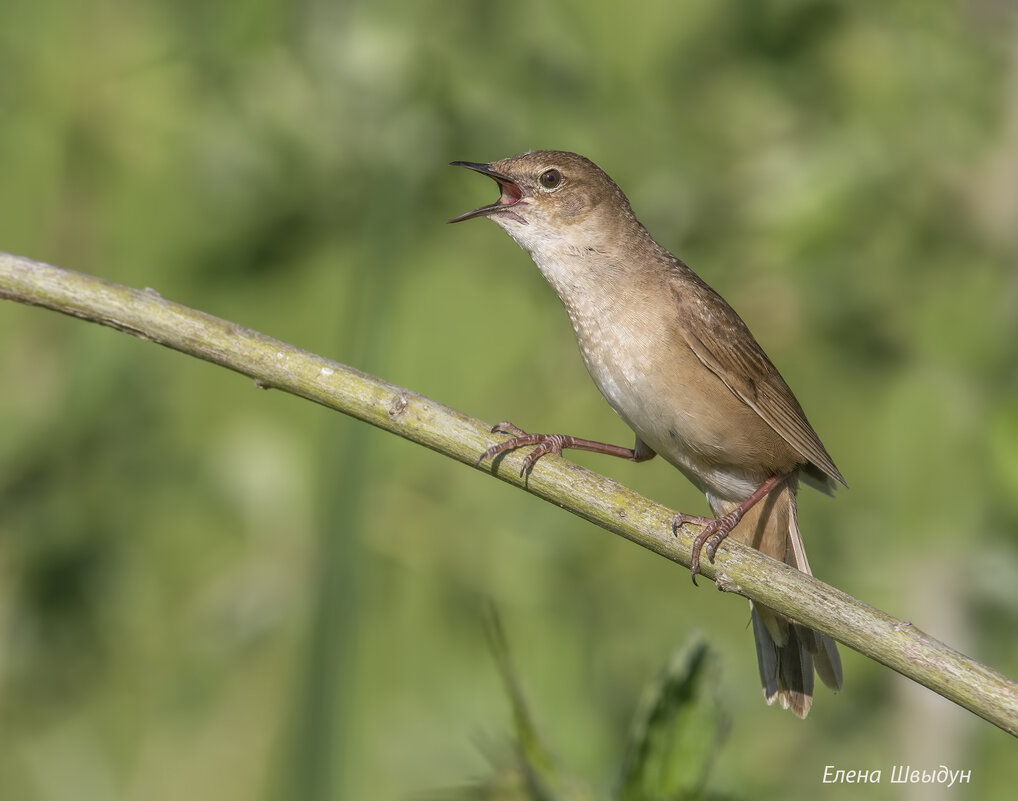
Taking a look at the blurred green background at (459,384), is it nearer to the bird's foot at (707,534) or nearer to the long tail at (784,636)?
the long tail at (784,636)

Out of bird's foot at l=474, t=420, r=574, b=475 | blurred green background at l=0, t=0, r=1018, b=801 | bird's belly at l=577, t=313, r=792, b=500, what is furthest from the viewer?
bird's belly at l=577, t=313, r=792, b=500

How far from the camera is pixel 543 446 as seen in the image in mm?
3096

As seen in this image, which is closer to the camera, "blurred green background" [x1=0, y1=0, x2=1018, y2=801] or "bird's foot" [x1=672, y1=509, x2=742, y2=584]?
"bird's foot" [x1=672, y1=509, x2=742, y2=584]

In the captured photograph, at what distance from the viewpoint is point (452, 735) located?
365cm

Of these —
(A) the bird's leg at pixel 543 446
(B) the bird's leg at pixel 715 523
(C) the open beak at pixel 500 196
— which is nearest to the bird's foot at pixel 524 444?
(A) the bird's leg at pixel 543 446

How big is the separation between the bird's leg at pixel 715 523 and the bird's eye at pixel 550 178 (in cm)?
109

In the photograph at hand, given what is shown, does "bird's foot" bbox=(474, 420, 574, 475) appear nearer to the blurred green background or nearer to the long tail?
the blurred green background

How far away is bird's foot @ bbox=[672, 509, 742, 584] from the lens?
8.40 ft

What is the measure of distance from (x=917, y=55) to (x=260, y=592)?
261 centimetres

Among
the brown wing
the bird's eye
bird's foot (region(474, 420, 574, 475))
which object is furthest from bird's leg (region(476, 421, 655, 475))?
the bird's eye

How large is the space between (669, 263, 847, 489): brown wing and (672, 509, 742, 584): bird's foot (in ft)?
1.70

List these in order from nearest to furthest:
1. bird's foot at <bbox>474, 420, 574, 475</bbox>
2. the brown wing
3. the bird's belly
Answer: bird's foot at <bbox>474, 420, 574, 475</bbox>, the bird's belly, the brown wing

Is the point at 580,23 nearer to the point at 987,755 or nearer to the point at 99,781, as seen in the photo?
the point at 987,755

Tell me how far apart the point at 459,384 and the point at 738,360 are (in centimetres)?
166
